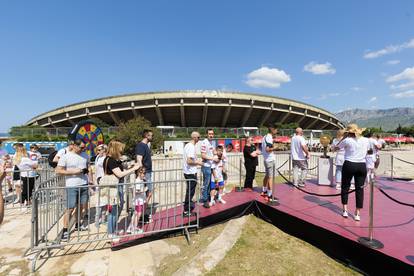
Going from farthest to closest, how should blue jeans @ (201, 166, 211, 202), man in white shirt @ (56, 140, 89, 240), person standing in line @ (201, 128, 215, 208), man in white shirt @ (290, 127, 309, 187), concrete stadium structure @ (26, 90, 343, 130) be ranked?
concrete stadium structure @ (26, 90, 343, 130), man in white shirt @ (290, 127, 309, 187), blue jeans @ (201, 166, 211, 202), person standing in line @ (201, 128, 215, 208), man in white shirt @ (56, 140, 89, 240)

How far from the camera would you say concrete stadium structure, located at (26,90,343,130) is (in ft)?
129

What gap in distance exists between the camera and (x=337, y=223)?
373cm

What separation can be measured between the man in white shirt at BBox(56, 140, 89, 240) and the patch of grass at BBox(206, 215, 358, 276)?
9.31 feet

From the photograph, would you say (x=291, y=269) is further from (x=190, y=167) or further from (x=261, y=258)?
(x=190, y=167)

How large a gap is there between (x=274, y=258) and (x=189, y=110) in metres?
40.9

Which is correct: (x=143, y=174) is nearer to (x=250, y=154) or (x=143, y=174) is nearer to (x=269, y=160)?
(x=250, y=154)

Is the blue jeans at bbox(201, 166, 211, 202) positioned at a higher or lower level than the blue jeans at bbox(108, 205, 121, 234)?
higher

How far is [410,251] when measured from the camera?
280 centimetres

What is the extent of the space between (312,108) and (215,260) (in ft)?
172

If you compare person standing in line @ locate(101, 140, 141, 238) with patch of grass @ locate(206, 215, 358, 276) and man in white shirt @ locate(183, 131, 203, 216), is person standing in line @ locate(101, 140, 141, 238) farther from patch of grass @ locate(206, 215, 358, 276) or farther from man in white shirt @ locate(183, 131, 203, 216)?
patch of grass @ locate(206, 215, 358, 276)

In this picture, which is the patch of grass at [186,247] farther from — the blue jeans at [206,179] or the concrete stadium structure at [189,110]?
the concrete stadium structure at [189,110]

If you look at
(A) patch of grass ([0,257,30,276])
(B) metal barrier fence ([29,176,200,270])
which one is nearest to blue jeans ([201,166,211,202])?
(B) metal barrier fence ([29,176,200,270])

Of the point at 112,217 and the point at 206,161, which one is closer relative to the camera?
the point at 112,217

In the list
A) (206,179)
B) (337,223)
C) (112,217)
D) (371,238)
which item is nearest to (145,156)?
(112,217)
